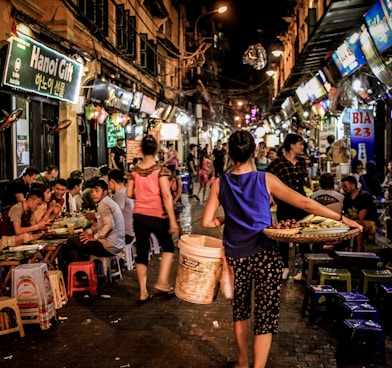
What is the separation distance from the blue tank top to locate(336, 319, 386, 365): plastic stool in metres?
1.59

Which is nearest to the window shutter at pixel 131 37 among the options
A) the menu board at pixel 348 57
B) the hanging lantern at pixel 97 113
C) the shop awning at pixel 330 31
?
the hanging lantern at pixel 97 113

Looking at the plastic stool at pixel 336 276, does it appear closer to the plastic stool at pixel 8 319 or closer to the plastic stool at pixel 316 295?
the plastic stool at pixel 316 295

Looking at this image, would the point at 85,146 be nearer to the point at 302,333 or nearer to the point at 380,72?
the point at 380,72

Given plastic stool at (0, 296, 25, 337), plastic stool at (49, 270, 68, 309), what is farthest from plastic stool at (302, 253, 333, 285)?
plastic stool at (0, 296, 25, 337)

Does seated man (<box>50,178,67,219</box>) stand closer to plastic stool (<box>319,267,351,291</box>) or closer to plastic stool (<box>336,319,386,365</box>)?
plastic stool (<box>319,267,351,291</box>)

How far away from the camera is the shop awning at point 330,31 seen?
430 inches

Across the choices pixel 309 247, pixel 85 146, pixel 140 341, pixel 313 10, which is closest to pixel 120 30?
pixel 85 146

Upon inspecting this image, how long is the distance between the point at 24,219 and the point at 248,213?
4.45 meters

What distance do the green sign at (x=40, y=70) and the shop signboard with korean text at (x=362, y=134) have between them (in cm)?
763

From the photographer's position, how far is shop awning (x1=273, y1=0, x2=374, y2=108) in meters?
10.9

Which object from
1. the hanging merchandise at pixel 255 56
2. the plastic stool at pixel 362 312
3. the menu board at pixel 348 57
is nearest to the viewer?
the plastic stool at pixel 362 312

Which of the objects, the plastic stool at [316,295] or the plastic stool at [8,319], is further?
the plastic stool at [316,295]

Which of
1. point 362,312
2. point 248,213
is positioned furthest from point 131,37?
point 248,213

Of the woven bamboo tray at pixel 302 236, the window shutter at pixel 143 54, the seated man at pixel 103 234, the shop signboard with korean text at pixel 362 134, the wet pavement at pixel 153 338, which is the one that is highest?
the window shutter at pixel 143 54
